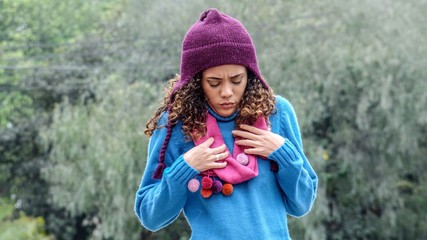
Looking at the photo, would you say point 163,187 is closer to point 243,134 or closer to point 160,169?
point 160,169

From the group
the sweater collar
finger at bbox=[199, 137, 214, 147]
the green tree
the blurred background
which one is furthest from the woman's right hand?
the green tree

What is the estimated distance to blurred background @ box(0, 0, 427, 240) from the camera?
11070 millimetres

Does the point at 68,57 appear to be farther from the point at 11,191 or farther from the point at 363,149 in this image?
the point at 363,149

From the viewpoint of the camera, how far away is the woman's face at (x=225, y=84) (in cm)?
236

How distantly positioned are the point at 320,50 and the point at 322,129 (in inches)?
56.5

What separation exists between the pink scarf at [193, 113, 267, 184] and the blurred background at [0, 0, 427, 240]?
8.20 m

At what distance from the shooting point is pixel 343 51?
11.3 meters

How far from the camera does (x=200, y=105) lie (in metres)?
2.43

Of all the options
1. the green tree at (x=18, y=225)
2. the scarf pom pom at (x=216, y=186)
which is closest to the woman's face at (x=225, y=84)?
the scarf pom pom at (x=216, y=186)

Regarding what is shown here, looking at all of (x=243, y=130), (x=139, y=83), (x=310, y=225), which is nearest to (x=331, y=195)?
(x=310, y=225)

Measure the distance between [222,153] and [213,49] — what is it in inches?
11.1

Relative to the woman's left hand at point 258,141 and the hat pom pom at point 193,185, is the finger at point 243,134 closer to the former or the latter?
the woman's left hand at point 258,141

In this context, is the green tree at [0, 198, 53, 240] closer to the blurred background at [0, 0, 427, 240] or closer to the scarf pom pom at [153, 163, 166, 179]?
the blurred background at [0, 0, 427, 240]

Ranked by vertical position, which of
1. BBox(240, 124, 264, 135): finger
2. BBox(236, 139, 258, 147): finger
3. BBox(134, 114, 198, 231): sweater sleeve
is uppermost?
BBox(240, 124, 264, 135): finger
